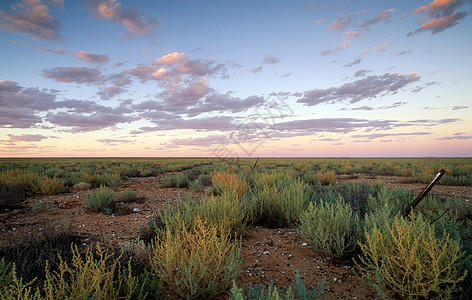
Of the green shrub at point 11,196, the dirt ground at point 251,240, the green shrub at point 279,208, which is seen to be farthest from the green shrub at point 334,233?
the green shrub at point 11,196

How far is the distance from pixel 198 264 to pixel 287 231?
236 centimetres

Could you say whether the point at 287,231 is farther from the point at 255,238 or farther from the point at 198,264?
the point at 198,264

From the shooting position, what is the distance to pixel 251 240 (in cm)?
417

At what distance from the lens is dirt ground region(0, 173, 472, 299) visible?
288 centimetres

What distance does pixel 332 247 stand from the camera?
3.52 meters

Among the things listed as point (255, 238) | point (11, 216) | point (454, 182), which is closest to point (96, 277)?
point (255, 238)

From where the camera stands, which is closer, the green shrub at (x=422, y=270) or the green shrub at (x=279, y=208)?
the green shrub at (x=422, y=270)

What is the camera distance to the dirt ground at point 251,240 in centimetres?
288

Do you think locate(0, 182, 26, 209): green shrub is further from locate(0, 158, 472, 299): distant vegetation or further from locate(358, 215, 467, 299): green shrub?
locate(358, 215, 467, 299): green shrub

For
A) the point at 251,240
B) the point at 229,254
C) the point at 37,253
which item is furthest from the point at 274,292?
the point at 37,253

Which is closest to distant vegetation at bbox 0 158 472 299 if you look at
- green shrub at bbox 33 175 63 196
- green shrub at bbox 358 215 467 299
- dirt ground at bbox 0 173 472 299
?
green shrub at bbox 358 215 467 299

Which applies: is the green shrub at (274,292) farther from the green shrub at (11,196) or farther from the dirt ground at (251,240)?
the green shrub at (11,196)

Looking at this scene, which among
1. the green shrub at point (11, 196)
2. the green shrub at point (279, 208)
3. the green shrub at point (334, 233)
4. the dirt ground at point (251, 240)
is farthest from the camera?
the green shrub at point (11, 196)

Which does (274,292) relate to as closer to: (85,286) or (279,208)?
(85,286)
